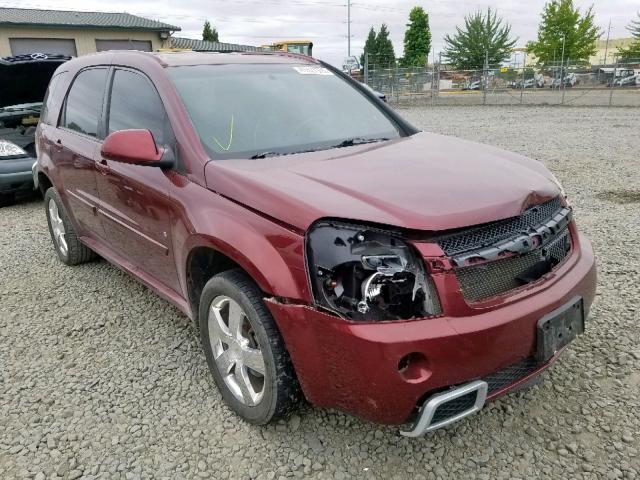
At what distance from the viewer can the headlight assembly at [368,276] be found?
1.98 meters

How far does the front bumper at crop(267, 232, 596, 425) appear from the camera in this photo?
192 cm

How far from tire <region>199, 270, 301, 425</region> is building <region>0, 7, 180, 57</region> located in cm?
2693

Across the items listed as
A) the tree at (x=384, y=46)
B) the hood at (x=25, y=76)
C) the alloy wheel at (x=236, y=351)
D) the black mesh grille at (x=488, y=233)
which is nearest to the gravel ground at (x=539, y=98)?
the hood at (x=25, y=76)

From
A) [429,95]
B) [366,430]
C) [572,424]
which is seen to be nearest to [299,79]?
[366,430]

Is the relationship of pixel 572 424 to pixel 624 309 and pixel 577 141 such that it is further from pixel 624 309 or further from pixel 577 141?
pixel 577 141

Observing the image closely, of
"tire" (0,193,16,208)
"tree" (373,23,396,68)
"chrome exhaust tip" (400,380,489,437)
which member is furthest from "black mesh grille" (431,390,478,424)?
"tree" (373,23,396,68)

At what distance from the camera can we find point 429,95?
2736cm

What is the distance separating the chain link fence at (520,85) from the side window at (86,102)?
21692 mm

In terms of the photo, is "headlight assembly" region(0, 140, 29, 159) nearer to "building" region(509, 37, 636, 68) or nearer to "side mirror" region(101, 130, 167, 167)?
"side mirror" region(101, 130, 167, 167)

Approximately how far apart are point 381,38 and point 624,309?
268 ft

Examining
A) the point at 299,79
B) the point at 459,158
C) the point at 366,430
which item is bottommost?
the point at 366,430

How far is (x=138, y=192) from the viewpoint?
304cm

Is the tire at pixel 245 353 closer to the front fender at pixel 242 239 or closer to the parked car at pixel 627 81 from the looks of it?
the front fender at pixel 242 239

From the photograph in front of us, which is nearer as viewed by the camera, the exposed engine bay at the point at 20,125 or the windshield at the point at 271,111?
the windshield at the point at 271,111
